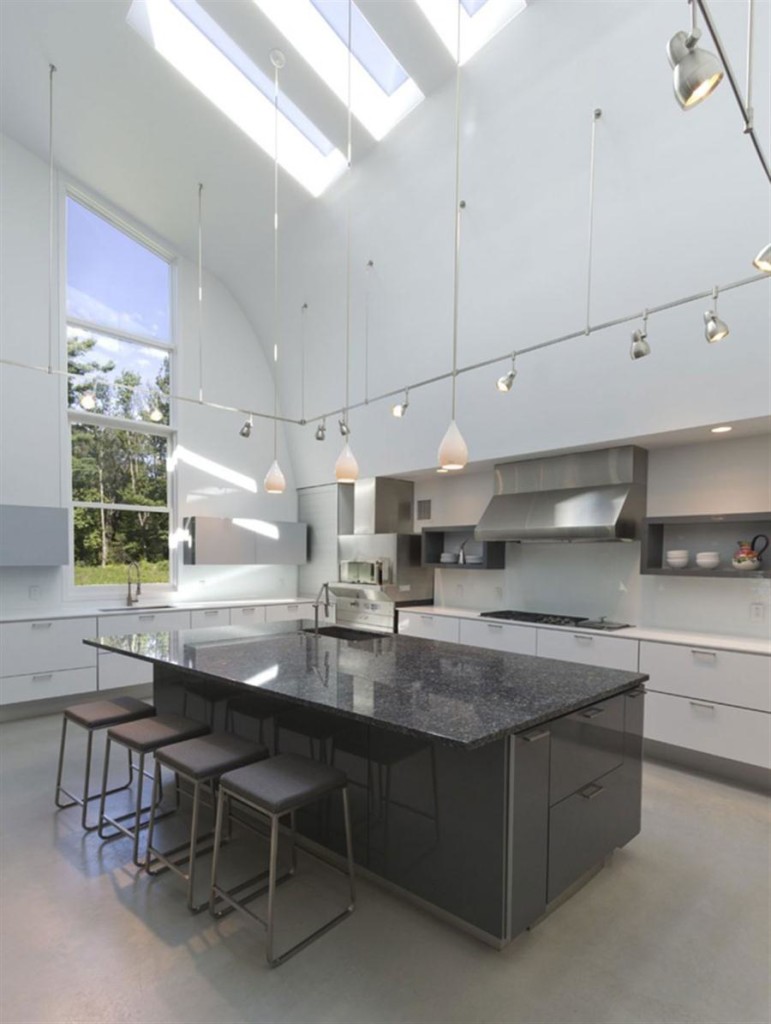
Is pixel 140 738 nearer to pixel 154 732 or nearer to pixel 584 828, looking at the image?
pixel 154 732

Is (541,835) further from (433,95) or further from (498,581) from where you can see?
(433,95)

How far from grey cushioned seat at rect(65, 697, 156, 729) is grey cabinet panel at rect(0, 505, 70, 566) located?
198 cm

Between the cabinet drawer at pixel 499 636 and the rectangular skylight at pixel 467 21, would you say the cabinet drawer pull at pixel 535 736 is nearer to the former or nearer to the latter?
the cabinet drawer at pixel 499 636

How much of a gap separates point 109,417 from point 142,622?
78.3 inches

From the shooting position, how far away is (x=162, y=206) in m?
5.04

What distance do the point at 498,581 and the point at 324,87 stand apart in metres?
4.11

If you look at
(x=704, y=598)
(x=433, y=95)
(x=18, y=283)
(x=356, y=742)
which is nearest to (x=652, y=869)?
(x=356, y=742)

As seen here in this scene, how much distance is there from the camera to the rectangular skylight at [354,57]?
3.35 meters

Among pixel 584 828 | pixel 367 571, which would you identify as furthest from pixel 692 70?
pixel 367 571

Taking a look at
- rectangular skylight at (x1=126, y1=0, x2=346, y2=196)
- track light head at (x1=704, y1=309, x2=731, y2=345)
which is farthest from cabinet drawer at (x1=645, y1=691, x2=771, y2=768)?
rectangular skylight at (x1=126, y1=0, x2=346, y2=196)

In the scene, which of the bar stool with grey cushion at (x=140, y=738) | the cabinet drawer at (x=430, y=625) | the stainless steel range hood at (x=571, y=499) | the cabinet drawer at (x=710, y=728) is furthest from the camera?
the cabinet drawer at (x=430, y=625)

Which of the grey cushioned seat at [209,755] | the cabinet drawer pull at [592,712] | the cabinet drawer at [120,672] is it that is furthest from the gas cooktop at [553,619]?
the cabinet drawer at [120,672]

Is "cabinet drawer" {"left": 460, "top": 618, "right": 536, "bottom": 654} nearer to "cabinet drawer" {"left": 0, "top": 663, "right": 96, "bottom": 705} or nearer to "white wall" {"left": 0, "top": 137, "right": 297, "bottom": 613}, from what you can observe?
"white wall" {"left": 0, "top": 137, "right": 297, "bottom": 613}

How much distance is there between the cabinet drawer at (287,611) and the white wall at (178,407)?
58 cm
